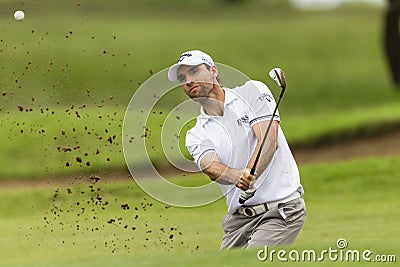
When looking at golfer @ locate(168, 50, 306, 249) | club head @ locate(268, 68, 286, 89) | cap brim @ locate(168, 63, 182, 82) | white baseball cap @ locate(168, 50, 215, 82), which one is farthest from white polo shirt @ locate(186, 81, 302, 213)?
cap brim @ locate(168, 63, 182, 82)

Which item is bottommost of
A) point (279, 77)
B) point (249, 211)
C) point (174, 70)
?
point (249, 211)

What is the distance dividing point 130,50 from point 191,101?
3316 cm

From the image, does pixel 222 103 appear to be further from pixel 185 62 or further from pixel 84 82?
pixel 84 82

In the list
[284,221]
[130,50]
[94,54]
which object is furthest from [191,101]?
[130,50]

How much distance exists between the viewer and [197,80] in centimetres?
740

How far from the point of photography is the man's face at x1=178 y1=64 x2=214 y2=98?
24.2ft

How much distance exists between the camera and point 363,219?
1214cm

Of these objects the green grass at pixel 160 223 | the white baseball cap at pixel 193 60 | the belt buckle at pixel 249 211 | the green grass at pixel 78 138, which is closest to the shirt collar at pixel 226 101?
the white baseball cap at pixel 193 60

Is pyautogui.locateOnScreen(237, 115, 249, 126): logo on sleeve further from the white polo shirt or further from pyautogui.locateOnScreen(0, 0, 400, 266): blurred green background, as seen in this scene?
pyautogui.locateOnScreen(0, 0, 400, 266): blurred green background

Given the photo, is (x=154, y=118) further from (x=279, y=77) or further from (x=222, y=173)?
(x=222, y=173)

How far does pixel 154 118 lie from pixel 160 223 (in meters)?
7.29

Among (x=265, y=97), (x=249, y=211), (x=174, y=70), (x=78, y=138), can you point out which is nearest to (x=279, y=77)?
(x=265, y=97)

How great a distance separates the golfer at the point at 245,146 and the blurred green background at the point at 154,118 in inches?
12.5

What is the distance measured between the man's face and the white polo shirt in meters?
0.15
